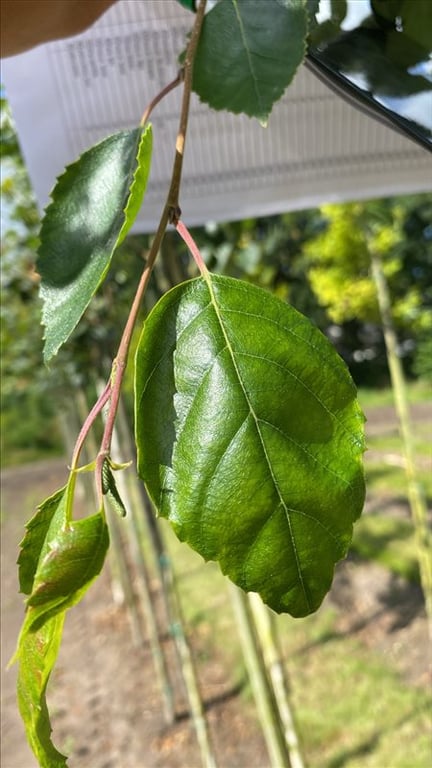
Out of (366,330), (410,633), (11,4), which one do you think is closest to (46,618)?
(11,4)

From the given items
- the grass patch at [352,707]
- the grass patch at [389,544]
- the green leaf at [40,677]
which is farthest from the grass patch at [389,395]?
the green leaf at [40,677]

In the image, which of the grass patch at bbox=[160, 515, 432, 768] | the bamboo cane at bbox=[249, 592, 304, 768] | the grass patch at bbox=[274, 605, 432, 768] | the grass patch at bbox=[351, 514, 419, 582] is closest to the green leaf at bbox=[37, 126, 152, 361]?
the bamboo cane at bbox=[249, 592, 304, 768]

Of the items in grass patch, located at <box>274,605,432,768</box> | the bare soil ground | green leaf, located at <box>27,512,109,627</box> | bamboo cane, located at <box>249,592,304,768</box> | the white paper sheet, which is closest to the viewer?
green leaf, located at <box>27,512,109,627</box>

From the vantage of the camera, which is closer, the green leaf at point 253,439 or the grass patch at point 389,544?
the green leaf at point 253,439

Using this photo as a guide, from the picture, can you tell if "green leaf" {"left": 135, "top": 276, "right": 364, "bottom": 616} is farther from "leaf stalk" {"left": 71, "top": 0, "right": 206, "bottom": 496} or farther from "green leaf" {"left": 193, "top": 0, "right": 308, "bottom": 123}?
"green leaf" {"left": 193, "top": 0, "right": 308, "bottom": 123}

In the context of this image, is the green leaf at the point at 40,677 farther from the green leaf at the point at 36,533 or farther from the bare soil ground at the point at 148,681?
the bare soil ground at the point at 148,681

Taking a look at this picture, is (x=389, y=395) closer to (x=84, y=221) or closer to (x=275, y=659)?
(x=275, y=659)

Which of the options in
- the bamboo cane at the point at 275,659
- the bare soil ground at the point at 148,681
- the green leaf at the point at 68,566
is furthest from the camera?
the bare soil ground at the point at 148,681
